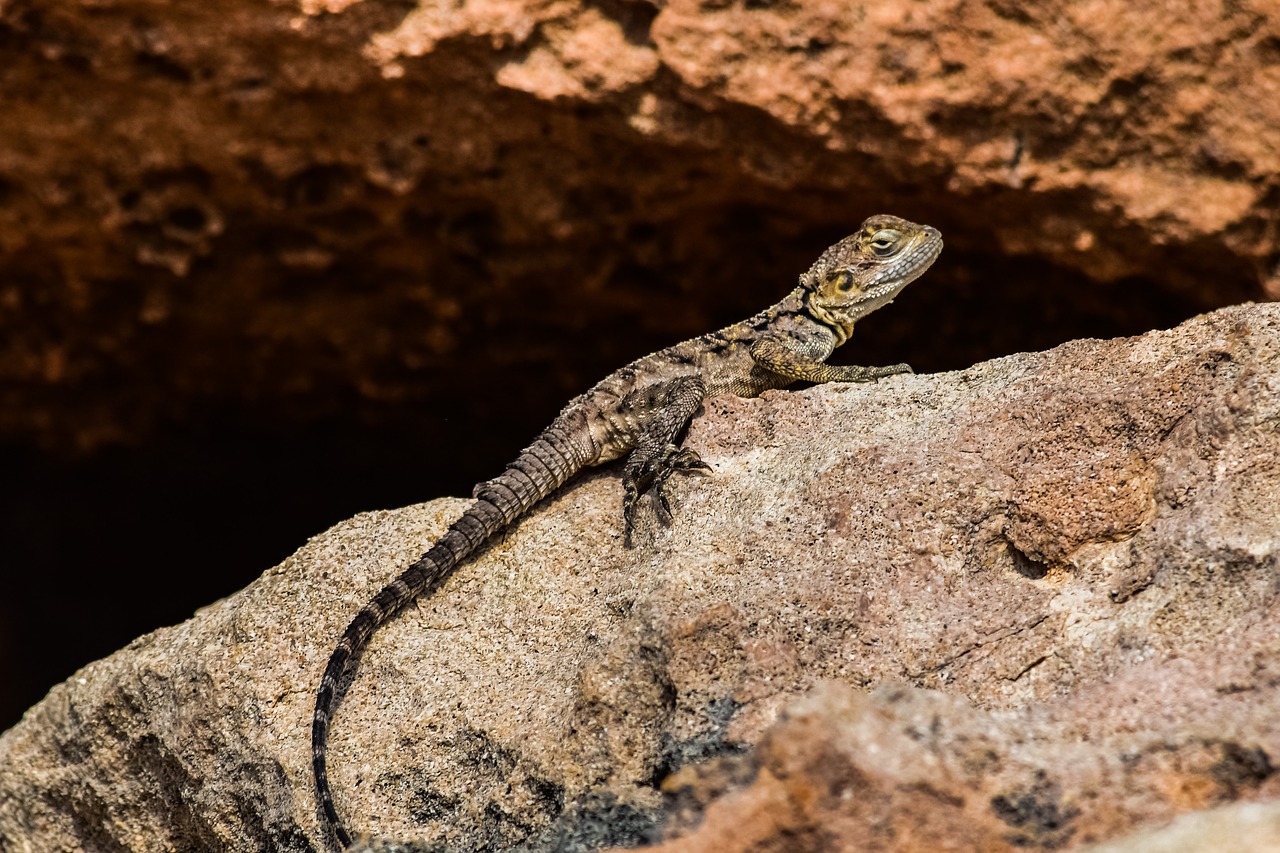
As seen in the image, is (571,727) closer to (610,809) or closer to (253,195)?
(610,809)

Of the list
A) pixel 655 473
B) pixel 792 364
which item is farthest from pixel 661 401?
pixel 792 364

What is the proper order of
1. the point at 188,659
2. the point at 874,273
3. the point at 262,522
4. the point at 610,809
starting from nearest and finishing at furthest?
1. the point at 610,809
2. the point at 188,659
3. the point at 874,273
4. the point at 262,522

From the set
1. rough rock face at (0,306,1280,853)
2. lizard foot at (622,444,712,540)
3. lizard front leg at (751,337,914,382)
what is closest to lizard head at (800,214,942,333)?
lizard front leg at (751,337,914,382)

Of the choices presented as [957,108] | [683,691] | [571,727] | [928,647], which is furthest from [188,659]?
[957,108]

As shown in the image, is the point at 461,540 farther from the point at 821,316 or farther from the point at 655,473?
the point at 821,316

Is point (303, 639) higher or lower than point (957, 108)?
lower

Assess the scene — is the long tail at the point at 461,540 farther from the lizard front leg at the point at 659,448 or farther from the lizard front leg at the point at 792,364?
the lizard front leg at the point at 792,364
